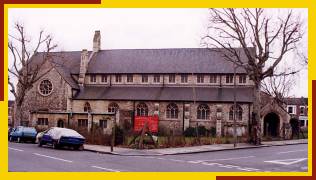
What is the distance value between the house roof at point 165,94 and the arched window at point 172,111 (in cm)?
92

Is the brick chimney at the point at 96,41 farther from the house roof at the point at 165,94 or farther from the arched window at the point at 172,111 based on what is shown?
the arched window at the point at 172,111

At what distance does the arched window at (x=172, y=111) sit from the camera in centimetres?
5594

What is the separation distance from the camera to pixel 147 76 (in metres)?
61.0

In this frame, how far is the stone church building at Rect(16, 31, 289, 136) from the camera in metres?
53.6

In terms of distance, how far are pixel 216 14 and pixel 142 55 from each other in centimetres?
2653

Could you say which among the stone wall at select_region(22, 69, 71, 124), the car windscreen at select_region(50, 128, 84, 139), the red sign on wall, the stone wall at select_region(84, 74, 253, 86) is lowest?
the car windscreen at select_region(50, 128, 84, 139)

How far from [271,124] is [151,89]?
15.7 metres

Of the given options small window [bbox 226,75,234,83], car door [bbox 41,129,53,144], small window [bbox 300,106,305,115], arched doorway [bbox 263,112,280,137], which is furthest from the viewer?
small window [bbox 300,106,305,115]

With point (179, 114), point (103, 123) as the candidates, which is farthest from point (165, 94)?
point (103, 123)

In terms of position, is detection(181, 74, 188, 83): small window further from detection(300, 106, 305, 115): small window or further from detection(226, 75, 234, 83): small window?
detection(300, 106, 305, 115): small window

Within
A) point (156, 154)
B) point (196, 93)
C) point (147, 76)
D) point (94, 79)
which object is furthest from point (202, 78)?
point (156, 154)

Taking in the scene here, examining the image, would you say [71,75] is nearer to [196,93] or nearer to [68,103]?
[68,103]

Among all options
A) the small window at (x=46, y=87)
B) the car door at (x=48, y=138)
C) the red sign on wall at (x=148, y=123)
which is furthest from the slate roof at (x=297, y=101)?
the car door at (x=48, y=138)

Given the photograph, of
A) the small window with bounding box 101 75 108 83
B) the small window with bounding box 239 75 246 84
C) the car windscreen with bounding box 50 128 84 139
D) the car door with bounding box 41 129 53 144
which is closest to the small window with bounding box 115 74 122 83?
the small window with bounding box 101 75 108 83
